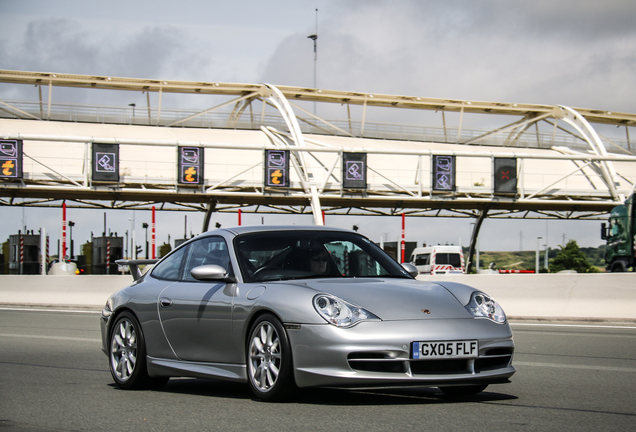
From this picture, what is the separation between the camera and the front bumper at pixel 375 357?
562cm

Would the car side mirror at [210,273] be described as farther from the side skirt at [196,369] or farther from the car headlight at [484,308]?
the car headlight at [484,308]

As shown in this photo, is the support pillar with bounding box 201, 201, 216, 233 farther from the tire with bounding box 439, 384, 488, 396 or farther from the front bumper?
the front bumper

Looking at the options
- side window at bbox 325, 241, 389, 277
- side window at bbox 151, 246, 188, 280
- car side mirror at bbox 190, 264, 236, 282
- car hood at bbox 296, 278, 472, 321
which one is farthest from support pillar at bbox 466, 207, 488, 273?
car side mirror at bbox 190, 264, 236, 282

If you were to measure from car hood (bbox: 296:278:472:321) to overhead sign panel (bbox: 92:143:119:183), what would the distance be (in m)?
33.8

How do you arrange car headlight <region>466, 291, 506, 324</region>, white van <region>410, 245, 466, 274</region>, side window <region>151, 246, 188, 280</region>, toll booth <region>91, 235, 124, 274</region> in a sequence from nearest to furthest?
car headlight <region>466, 291, 506, 324</region> → side window <region>151, 246, 188, 280</region> → white van <region>410, 245, 466, 274</region> → toll booth <region>91, 235, 124, 274</region>

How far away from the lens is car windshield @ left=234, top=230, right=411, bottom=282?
21.7 feet

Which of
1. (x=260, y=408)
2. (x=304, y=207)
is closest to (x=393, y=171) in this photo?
(x=304, y=207)

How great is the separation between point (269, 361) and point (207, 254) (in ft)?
4.89

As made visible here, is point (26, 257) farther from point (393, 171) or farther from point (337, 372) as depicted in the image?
point (337, 372)

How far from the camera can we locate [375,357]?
18.5ft

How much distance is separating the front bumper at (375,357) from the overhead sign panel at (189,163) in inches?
1381

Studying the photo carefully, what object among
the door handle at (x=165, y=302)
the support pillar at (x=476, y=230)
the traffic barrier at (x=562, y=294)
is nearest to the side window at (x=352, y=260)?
the door handle at (x=165, y=302)

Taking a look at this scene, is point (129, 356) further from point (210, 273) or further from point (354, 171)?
point (354, 171)

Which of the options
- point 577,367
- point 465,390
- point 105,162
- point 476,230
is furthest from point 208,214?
point 465,390
